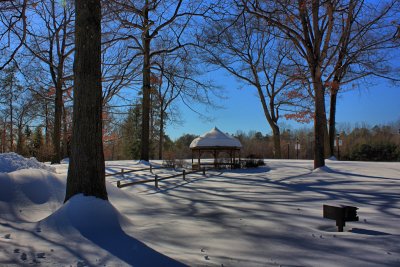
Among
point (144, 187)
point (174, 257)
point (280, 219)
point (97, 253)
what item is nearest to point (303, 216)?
point (280, 219)

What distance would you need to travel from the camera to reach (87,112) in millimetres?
7016

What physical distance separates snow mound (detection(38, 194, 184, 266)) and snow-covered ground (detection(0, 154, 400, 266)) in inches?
0.6

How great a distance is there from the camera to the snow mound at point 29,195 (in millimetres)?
7453

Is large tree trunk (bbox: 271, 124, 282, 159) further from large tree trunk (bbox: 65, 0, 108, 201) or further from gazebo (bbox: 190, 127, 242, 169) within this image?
large tree trunk (bbox: 65, 0, 108, 201)

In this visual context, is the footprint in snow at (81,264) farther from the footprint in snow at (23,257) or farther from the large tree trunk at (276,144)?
the large tree trunk at (276,144)

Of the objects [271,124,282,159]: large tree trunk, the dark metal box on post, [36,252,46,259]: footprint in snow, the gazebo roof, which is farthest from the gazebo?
[36,252,46,259]: footprint in snow

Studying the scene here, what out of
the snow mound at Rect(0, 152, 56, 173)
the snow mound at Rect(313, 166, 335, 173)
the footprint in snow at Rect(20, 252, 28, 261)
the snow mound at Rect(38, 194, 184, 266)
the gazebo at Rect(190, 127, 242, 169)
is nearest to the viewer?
the footprint in snow at Rect(20, 252, 28, 261)

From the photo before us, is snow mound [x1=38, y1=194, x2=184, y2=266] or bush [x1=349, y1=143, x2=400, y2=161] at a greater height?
bush [x1=349, y1=143, x2=400, y2=161]

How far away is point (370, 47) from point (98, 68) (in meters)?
16.2

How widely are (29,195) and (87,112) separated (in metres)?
2.76

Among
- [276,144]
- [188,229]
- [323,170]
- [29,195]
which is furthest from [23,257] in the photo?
[276,144]

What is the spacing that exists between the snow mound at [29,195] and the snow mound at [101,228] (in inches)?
46.5

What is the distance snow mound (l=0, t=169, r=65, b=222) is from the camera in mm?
7453

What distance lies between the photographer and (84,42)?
7129mm
